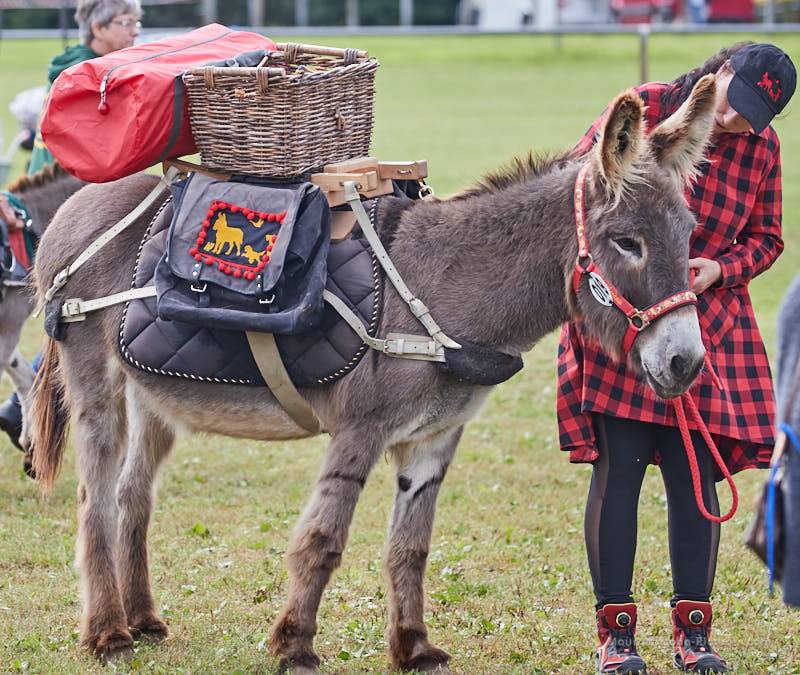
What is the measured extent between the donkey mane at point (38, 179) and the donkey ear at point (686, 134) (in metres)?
3.84

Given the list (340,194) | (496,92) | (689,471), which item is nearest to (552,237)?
(340,194)

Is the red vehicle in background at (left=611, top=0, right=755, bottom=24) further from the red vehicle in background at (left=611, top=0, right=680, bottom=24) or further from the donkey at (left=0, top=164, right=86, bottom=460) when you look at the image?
the donkey at (left=0, top=164, right=86, bottom=460)

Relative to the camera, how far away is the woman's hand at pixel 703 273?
3.75m

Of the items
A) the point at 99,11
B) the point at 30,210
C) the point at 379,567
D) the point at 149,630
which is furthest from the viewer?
the point at 30,210

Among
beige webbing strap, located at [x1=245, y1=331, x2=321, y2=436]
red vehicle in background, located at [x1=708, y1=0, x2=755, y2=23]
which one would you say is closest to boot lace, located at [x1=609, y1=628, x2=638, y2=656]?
beige webbing strap, located at [x1=245, y1=331, x2=321, y2=436]

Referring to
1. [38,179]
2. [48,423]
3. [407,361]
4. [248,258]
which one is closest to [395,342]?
[407,361]

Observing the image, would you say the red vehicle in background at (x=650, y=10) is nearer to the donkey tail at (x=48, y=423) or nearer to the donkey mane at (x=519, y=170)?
the donkey tail at (x=48, y=423)

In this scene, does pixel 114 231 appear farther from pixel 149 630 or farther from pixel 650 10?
pixel 650 10

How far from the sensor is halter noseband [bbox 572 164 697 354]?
3.48 meters

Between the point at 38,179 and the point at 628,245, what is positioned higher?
the point at 628,245

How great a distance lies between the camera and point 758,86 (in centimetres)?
369

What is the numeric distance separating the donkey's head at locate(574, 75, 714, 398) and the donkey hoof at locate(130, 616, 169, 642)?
2.11 metres

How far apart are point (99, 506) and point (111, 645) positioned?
0.51 meters

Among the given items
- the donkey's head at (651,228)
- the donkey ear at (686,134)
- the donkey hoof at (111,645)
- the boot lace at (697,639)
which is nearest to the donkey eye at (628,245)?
the donkey's head at (651,228)
